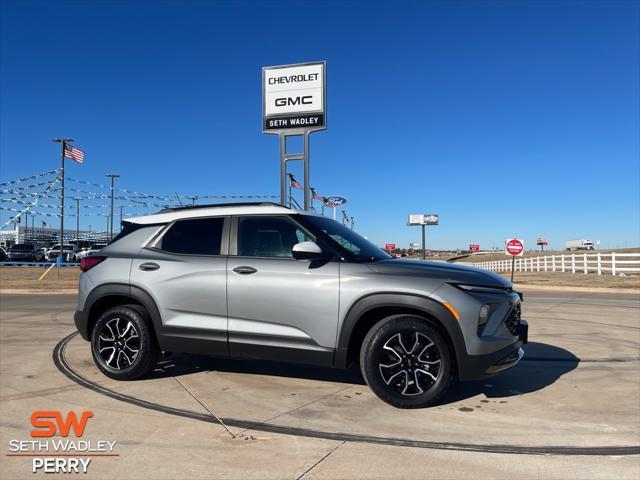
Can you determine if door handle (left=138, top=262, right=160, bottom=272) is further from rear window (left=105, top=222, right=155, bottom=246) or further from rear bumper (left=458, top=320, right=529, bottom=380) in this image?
rear bumper (left=458, top=320, right=529, bottom=380)

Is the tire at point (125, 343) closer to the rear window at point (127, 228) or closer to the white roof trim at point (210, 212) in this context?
the rear window at point (127, 228)

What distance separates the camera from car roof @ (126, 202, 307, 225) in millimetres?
5074

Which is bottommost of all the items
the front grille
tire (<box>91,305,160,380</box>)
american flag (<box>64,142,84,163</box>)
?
tire (<box>91,305,160,380</box>)

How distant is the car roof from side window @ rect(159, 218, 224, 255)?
8cm

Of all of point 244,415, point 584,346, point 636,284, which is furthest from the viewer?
point 636,284

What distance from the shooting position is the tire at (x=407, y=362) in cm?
426

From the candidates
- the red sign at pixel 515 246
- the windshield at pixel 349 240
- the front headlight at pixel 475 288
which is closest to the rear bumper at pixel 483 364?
the front headlight at pixel 475 288

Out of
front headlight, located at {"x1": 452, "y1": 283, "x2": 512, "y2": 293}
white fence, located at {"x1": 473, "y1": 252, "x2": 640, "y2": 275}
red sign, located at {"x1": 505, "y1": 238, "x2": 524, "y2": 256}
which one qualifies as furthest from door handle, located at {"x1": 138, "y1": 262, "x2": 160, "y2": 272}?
white fence, located at {"x1": 473, "y1": 252, "x2": 640, "y2": 275}

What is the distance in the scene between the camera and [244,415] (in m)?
4.18

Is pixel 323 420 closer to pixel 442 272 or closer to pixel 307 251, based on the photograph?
pixel 307 251

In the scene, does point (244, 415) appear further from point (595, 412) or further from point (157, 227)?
point (595, 412)

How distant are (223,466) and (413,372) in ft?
5.95

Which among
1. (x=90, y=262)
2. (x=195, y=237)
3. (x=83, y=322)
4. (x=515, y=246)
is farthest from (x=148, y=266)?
(x=515, y=246)

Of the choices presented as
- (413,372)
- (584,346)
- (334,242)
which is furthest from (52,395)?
(584,346)
